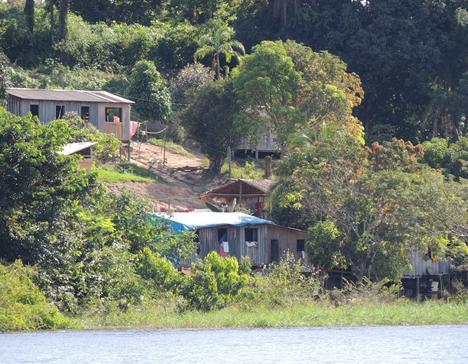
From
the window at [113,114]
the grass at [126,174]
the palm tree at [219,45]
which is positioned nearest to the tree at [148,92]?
the palm tree at [219,45]

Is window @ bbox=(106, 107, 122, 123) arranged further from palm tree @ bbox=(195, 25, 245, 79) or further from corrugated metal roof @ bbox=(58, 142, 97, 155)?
corrugated metal roof @ bbox=(58, 142, 97, 155)

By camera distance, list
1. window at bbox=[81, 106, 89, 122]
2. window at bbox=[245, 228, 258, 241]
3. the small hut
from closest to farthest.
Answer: the small hut → window at bbox=[245, 228, 258, 241] → window at bbox=[81, 106, 89, 122]

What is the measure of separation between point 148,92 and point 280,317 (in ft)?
103

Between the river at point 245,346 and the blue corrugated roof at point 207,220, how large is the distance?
38.0 feet

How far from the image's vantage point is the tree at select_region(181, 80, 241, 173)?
6500 cm

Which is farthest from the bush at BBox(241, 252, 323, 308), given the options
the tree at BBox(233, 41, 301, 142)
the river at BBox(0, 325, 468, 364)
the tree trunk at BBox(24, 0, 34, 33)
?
the tree trunk at BBox(24, 0, 34, 33)

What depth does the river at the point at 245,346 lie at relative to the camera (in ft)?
112

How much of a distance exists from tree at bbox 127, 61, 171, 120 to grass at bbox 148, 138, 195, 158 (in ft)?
4.64

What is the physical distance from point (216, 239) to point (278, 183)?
157 inches

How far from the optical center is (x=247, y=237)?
175 ft

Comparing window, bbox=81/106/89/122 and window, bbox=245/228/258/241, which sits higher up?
window, bbox=81/106/89/122

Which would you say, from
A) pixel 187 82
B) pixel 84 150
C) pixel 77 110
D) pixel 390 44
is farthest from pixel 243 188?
pixel 390 44

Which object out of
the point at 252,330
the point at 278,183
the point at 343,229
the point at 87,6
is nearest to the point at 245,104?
the point at 278,183

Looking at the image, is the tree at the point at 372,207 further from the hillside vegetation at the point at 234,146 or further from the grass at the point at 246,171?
the grass at the point at 246,171
